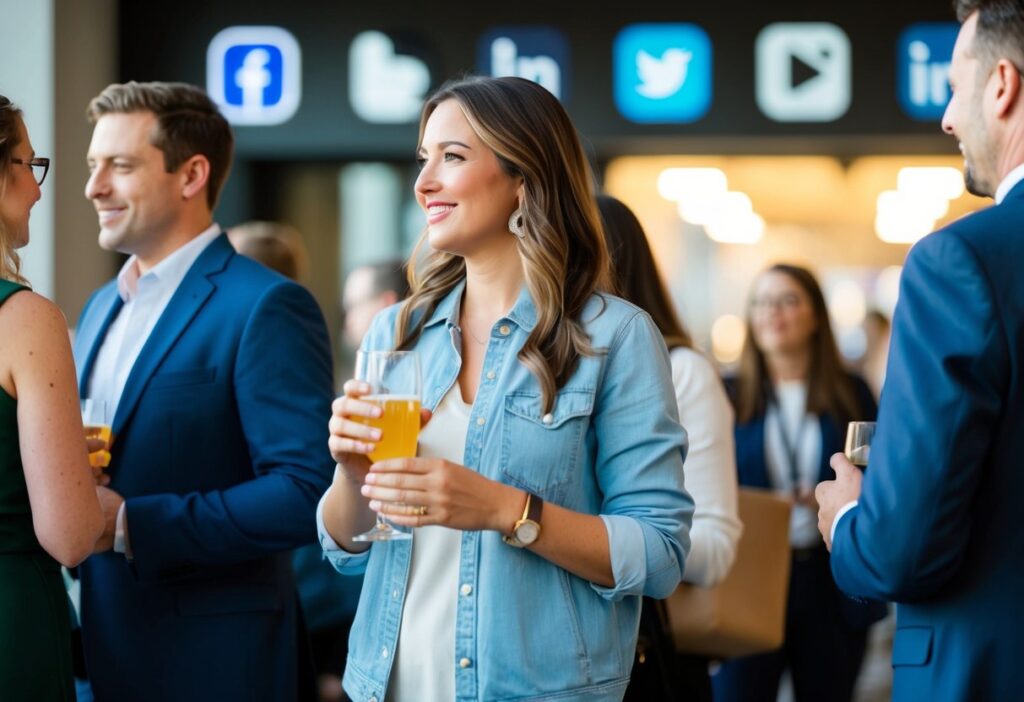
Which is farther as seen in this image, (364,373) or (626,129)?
(626,129)

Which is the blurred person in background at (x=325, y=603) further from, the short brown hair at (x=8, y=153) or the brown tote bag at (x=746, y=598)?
the short brown hair at (x=8, y=153)

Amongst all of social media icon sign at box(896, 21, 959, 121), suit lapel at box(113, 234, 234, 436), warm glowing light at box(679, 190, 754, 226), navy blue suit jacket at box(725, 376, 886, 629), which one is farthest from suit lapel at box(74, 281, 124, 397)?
warm glowing light at box(679, 190, 754, 226)

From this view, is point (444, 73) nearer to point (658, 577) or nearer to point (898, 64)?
point (898, 64)

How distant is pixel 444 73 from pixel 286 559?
14.7 ft

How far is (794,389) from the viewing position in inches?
194

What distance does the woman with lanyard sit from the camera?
14.0 feet

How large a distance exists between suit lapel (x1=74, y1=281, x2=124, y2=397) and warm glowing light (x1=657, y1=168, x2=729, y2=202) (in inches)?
274

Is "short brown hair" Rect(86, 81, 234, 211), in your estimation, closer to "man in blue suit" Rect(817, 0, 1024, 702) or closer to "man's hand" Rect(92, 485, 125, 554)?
"man's hand" Rect(92, 485, 125, 554)

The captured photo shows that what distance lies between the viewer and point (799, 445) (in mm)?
4660

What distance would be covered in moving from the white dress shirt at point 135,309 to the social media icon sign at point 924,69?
4940 millimetres

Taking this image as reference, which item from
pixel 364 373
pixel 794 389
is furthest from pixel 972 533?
pixel 794 389

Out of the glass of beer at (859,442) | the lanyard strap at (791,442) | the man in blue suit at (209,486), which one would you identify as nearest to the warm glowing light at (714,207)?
the lanyard strap at (791,442)

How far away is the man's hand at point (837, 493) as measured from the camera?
2066 millimetres

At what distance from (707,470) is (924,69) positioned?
4751mm
